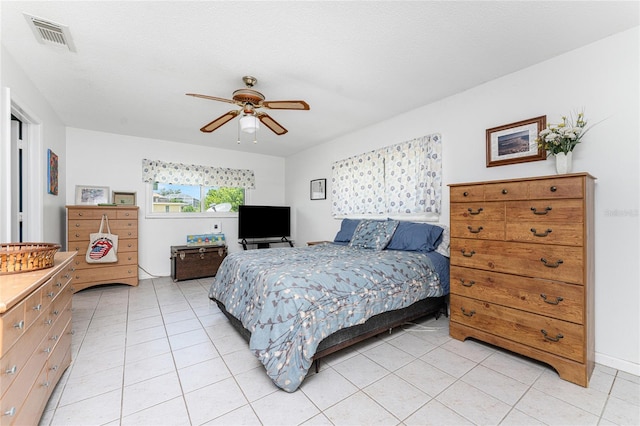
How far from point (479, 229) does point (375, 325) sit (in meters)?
1.16

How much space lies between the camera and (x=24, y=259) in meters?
1.36

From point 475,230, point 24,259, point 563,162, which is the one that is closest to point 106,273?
point 24,259

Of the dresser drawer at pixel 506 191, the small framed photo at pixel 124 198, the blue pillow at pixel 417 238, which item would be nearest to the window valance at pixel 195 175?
the small framed photo at pixel 124 198

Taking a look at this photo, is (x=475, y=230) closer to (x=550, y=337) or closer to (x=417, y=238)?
(x=417, y=238)

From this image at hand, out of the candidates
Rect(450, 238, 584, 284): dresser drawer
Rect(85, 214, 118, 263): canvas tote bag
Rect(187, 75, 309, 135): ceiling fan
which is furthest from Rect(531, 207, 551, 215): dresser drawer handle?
Rect(85, 214, 118, 263): canvas tote bag

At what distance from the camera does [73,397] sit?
1611 mm

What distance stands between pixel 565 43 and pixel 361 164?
242 centimetres

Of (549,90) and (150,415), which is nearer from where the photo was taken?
(150,415)

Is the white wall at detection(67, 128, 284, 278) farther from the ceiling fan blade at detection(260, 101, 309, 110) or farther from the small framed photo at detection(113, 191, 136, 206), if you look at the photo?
the ceiling fan blade at detection(260, 101, 309, 110)

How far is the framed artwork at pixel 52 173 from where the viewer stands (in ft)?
10.2

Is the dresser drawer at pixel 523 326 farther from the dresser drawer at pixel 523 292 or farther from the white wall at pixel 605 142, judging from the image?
the white wall at pixel 605 142

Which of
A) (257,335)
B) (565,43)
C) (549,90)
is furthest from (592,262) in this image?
(257,335)

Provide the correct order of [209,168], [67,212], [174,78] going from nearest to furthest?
[174,78]
[67,212]
[209,168]

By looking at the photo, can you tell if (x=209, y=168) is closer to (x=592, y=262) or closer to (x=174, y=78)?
(x=174, y=78)
